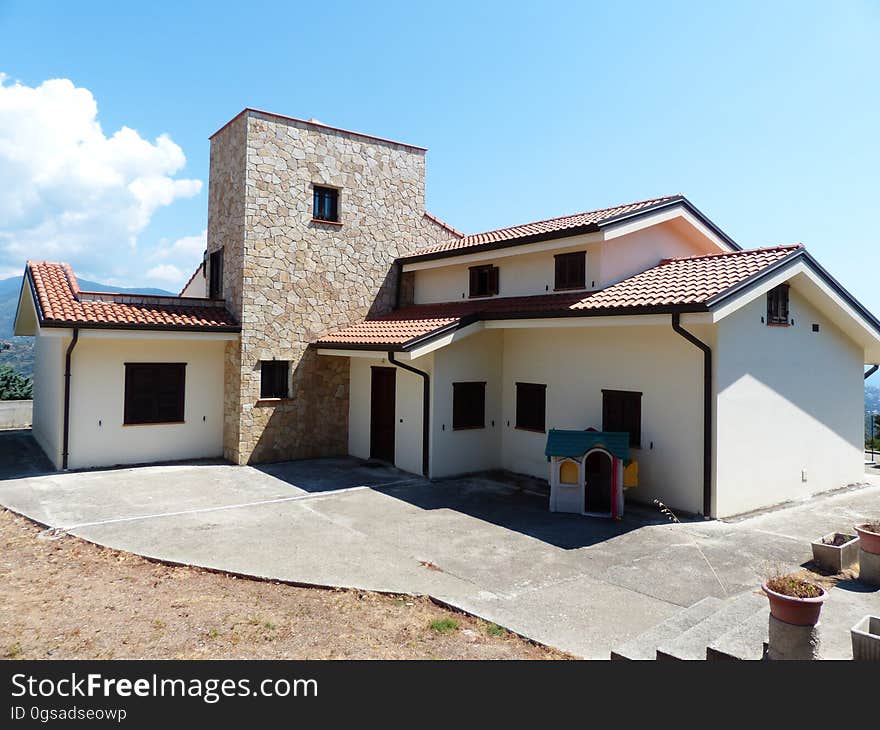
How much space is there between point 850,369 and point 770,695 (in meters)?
12.2

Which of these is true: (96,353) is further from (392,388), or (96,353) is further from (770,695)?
(770,695)

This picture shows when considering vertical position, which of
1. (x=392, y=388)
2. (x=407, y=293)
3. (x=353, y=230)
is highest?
(x=353, y=230)

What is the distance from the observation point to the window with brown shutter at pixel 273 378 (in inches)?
586

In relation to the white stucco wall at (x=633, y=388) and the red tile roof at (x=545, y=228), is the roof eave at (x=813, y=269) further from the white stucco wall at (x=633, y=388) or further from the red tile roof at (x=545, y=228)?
the red tile roof at (x=545, y=228)

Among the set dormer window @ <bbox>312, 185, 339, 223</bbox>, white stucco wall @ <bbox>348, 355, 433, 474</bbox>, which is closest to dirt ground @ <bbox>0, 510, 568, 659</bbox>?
white stucco wall @ <bbox>348, 355, 433, 474</bbox>

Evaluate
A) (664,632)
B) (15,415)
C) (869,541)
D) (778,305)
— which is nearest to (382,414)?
(778,305)

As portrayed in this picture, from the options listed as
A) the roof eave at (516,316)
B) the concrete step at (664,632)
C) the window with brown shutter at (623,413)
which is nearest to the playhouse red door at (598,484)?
the window with brown shutter at (623,413)

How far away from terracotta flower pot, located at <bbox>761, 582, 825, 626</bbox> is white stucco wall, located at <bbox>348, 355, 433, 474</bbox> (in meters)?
9.08

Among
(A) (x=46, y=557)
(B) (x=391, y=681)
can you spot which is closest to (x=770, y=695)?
(B) (x=391, y=681)

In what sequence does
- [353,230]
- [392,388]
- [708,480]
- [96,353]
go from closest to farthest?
[708,480], [96,353], [392,388], [353,230]

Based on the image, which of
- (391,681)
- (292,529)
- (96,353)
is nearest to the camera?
(391,681)

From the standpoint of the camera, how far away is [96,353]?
44.4 ft

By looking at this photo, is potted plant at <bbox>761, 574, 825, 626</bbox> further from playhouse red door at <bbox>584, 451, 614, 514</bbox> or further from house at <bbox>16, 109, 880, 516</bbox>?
playhouse red door at <bbox>584, 451, 614, 514</bbox>

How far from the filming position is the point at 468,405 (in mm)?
13766
